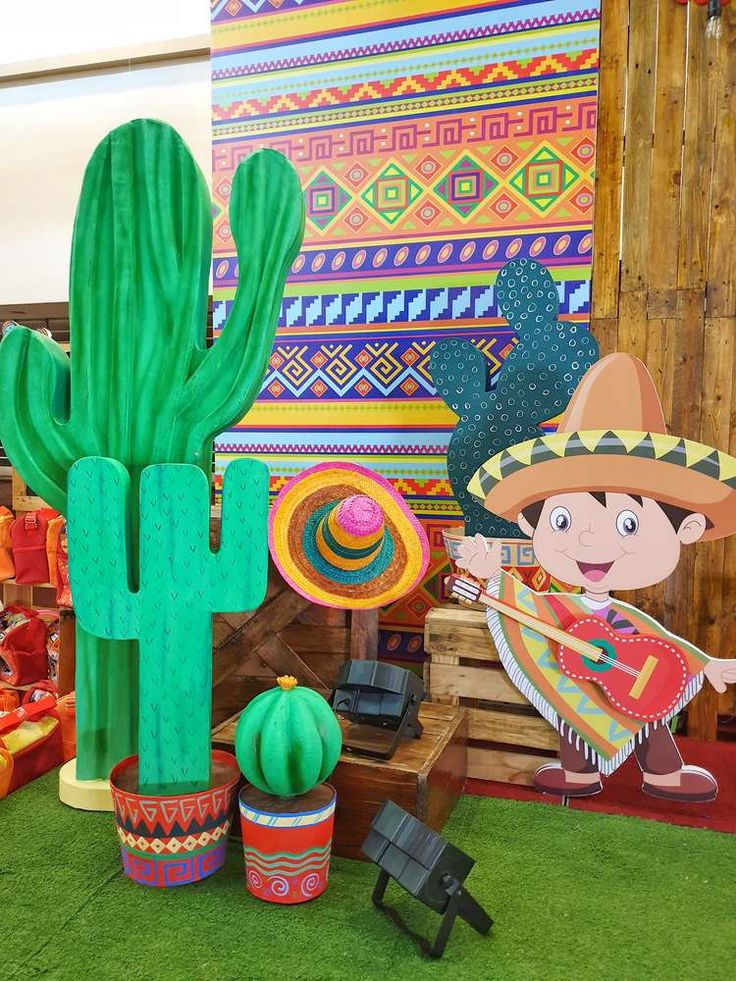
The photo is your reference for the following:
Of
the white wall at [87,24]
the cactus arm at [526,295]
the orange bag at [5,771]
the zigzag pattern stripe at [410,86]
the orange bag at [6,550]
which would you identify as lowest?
the orange bag at [5,771]

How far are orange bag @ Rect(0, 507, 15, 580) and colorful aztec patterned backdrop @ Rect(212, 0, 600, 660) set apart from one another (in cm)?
93

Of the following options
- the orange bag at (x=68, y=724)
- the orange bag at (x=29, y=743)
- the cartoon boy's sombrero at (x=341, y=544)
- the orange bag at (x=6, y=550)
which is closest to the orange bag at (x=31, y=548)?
the orange bag at (x=6, y=550)

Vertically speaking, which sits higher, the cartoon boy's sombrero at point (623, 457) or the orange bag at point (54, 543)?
the cartoon boy's sombrero at point (623, 457)

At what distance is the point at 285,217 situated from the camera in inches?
68.1

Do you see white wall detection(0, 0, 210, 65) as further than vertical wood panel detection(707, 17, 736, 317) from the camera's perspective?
Yes

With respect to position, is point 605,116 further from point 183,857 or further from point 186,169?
point 183,857

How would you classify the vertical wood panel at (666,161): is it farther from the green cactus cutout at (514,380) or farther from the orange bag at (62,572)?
the orange bag at (62,572)

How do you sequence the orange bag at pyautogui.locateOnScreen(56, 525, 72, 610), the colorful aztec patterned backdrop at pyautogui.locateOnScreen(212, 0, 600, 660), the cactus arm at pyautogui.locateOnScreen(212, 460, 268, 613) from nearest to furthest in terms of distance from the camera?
the cactus arm at pyautogui.locateOnScreen(212, 460, 268, 613) → the colorful aztec patterned backdrop at pyautogui.locateOnScreen(212, 0, 600, 660) → the orange bag at pyautogui.locateOnScreen(56, 525, 72, 610)

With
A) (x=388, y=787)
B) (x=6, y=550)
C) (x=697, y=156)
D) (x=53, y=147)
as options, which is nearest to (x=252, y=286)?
(x=388, y=787)

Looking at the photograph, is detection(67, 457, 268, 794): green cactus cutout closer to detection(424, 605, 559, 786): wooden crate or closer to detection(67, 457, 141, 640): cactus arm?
detection(67, 457, 141, 640): cactus arm

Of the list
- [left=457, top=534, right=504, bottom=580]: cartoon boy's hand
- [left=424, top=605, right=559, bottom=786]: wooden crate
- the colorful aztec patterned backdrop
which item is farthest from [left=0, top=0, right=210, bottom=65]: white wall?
[left=424, top=605, right=559, bottom=786]: wooden crate

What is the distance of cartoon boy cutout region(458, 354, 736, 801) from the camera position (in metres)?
1.77

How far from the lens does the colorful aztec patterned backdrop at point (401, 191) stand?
239cm

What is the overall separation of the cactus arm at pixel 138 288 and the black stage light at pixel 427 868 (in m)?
0.99
